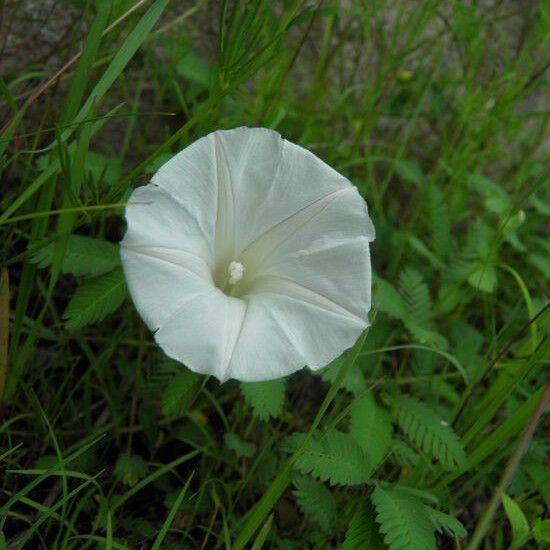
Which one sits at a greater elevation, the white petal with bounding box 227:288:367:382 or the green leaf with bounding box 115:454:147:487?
the white petal with bounding box 227:288:367:382

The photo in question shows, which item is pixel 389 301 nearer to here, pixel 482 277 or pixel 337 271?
pixel 482 277

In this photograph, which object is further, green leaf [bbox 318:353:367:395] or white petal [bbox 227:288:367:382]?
green leaf [bbox 318:353:367:395]

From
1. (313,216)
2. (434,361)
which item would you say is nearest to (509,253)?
(434,361)

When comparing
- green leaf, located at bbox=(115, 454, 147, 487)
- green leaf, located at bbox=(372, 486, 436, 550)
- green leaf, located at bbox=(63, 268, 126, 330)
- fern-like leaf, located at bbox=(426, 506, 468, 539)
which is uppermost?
green leaf, located at bbox=(63, 268, 126, 330)

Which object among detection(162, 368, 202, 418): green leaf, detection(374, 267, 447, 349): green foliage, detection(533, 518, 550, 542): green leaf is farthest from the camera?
detection(374, 267, 447, 349): green foliage

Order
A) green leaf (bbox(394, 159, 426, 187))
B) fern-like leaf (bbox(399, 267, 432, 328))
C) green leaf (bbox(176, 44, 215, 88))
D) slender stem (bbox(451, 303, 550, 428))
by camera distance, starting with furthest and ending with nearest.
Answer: green leaf (bbox(394, 159, 426, 187)) < green leaf (bbox(176, 44, 215, 88)) < fern-like leaf (bbox(399, 267, 432, 328)) < slender stem (bbox(451, 303, 550, 428))

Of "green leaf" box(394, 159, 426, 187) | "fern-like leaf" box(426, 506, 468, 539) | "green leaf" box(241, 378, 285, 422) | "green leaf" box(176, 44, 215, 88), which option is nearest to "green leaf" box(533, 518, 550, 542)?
"fern-like leaf" box(426, 506, 468, 539)

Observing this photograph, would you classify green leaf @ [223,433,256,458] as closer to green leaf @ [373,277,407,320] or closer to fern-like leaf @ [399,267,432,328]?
green leaf @ [373,277,407,320]

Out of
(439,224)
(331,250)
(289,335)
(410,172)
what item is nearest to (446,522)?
(289,335)
